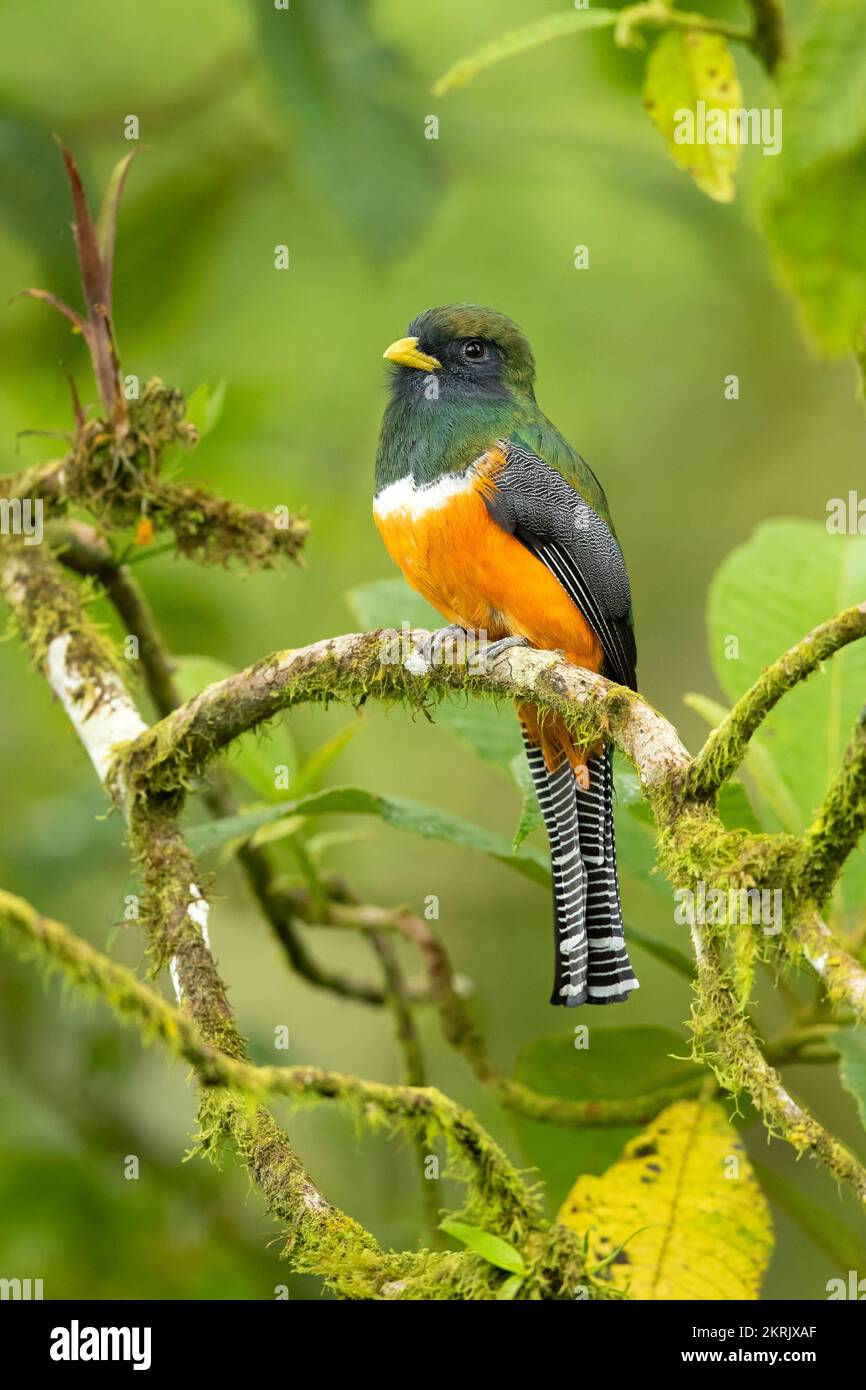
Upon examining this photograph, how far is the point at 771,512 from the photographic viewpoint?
23.4 ft

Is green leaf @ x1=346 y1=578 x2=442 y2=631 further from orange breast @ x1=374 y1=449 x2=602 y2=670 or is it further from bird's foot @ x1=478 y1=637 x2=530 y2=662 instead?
bird's foot @ x1=478 y1=637 x2=530 y2=662

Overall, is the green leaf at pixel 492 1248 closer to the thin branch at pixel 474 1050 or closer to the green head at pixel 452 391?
the thin branch at pixel 474 1050

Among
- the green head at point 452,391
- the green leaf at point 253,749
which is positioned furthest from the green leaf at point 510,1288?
the green head at point 452,391

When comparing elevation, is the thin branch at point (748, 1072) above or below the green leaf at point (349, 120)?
below

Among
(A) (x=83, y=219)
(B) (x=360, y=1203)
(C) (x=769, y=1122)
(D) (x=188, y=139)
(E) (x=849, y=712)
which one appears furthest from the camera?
(D) (x=188, y=139)

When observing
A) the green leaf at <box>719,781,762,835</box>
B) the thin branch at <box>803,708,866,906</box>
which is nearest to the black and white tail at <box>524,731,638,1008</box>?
the green leaf at <box>719,781,762,835</box>

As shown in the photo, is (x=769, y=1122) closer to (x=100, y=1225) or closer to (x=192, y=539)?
(x=192, y=539)

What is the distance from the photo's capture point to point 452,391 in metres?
3.85

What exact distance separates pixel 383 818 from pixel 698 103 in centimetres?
167

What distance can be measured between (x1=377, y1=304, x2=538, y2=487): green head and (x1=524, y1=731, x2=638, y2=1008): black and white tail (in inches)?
30.0

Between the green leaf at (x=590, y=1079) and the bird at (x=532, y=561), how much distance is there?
1.01 ft

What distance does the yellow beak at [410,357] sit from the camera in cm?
391

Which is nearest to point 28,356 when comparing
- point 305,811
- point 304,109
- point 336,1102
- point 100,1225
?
point 304,109
